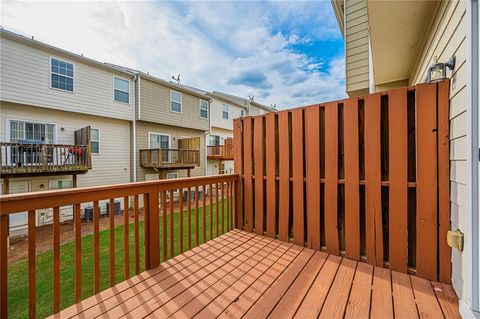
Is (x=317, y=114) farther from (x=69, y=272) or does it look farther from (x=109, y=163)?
(x=109, y=163)

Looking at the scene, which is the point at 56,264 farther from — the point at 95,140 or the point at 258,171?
the point at 95,140

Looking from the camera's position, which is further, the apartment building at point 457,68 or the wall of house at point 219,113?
the wall of house at point 219,113

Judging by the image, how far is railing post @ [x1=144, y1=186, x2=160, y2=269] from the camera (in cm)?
223

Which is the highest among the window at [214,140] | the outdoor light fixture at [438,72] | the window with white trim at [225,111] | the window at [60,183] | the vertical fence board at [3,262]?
the window with white trim at [225,111]

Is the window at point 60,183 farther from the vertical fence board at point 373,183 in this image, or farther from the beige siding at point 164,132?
the vertical fence board at point 373,183

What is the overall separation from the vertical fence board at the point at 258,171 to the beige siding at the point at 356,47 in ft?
10.5

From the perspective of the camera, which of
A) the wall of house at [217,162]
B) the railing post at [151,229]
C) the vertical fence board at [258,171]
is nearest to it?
the railing post at [151,229]

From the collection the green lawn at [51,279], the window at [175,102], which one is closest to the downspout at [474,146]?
the green lawn at [51,279]

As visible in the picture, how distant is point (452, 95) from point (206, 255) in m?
2.89

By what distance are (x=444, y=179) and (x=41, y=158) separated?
1022 cm

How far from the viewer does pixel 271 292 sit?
183 cm

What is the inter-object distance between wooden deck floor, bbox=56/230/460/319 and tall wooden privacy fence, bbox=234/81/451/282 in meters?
0.25

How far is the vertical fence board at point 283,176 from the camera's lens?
2.95 meters

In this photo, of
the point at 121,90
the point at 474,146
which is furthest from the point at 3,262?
the point at 121,90
